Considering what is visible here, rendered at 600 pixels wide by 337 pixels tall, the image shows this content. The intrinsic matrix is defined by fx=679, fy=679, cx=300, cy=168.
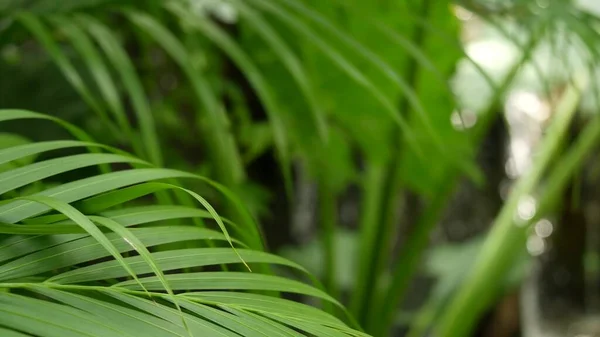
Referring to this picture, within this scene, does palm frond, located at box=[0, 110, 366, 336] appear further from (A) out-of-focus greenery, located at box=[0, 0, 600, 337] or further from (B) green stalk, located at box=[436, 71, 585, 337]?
(B) green stalk, located at box=[436, 71, 585, 337]

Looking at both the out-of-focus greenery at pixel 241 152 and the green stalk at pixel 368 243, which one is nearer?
the out-of-focus greenery at pixel 241 152

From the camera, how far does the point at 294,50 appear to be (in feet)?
3.21

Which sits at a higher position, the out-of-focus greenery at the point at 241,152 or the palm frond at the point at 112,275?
the out-of-focus greenery at the point at 241,152

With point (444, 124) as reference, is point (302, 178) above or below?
above

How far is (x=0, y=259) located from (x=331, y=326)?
0.44ft

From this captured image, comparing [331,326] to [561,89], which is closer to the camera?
[331,326]

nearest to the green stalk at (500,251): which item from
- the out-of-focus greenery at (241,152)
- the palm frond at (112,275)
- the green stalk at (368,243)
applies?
the out-of-focus greenery at (241,152)

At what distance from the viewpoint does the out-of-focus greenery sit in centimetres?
27

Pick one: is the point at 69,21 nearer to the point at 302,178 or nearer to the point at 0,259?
the point at 0,259

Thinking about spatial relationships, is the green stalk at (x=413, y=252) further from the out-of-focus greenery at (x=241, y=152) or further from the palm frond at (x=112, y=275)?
the palm frond at (x=112, y=275)

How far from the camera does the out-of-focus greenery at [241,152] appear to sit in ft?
0.89

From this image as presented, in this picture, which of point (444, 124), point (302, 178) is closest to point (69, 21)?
point (444, 124)

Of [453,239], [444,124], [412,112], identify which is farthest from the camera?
[453,239]

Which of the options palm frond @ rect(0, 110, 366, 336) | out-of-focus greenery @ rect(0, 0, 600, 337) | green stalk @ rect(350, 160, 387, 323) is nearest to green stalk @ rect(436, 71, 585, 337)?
out-of-focus greenery @ rect(0, 0, 600, 337)
